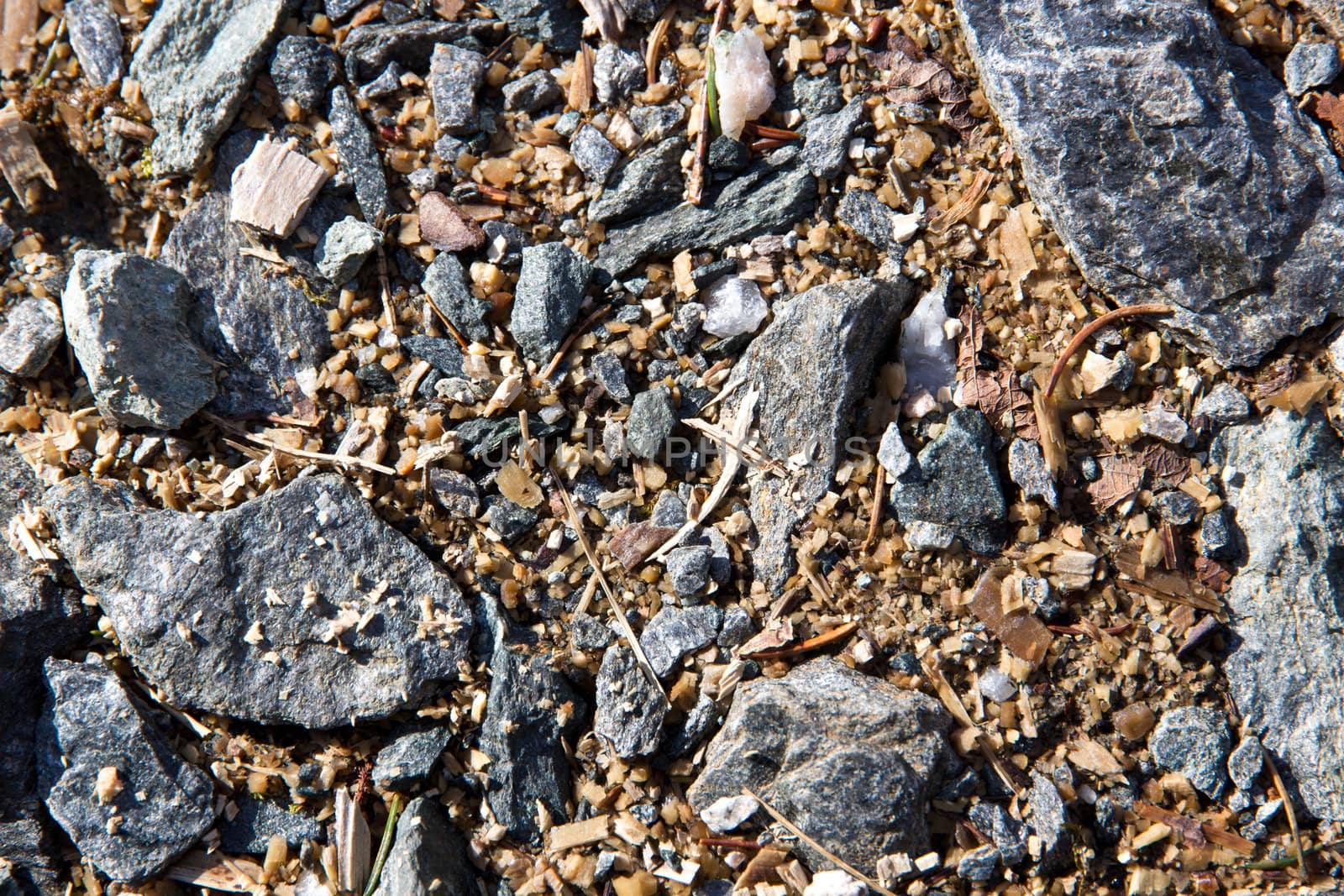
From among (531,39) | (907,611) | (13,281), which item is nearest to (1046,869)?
(907,611)

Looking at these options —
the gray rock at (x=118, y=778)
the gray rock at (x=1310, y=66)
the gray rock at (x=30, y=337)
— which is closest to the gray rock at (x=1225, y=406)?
the gray rock at (x=1310, y=66)

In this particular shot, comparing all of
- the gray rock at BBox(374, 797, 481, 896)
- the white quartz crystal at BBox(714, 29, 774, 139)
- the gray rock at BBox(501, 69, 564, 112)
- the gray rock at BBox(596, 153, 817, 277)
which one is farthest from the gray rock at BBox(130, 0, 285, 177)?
the gray rock at BBox(374, 797, 481, 896)

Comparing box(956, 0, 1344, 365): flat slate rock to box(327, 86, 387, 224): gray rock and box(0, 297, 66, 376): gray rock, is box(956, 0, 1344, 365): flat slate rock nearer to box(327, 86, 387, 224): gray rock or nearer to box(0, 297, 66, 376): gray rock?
box(327, 86, 387, 224): gray rock

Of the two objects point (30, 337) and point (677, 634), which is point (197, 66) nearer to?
point (30, 337)

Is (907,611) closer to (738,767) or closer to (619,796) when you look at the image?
(738,767)

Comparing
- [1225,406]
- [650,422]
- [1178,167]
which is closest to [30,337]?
[650,422]
